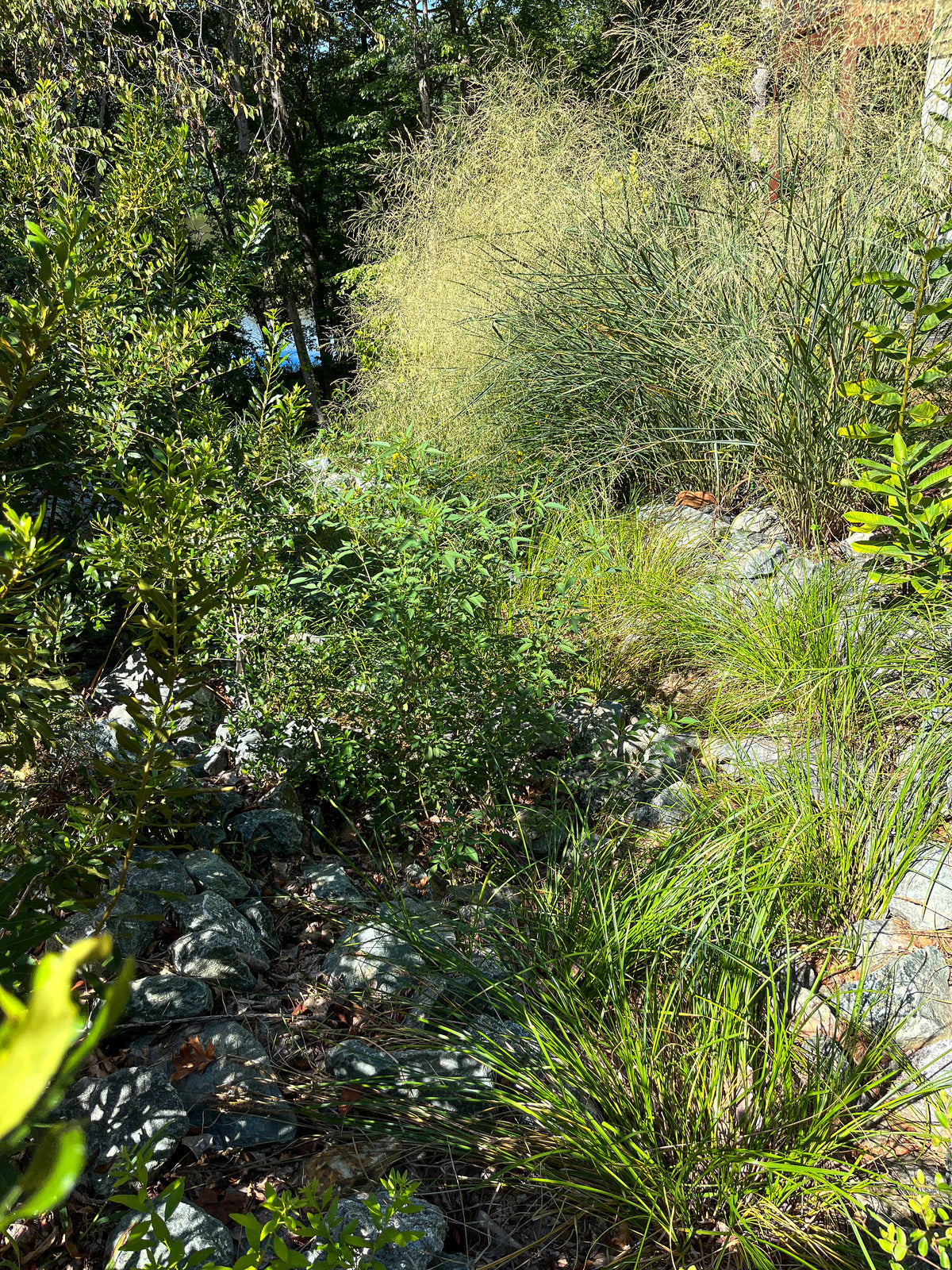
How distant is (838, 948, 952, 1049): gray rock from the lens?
1.72 meters

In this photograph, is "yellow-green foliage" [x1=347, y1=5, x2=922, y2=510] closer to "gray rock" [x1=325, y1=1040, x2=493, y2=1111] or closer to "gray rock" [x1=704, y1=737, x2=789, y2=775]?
"gray rock" [x1=704, y1=737, x2=789, y2=775]

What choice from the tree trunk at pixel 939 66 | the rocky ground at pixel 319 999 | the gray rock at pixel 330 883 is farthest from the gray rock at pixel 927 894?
the tree trunk at pixel 939 66

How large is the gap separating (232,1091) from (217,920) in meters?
0.43

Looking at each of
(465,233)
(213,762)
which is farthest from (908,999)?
(465,233)

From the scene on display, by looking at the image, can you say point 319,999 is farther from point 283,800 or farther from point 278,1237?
point 278,1237

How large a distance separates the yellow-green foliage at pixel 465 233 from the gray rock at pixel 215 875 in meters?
2.53

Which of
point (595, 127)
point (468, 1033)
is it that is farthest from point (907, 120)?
point (468, 1033)

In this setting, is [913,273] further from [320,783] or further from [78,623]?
[78,623]

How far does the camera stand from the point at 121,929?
1823 mm

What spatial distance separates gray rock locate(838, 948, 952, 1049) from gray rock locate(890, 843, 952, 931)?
0.13 meters

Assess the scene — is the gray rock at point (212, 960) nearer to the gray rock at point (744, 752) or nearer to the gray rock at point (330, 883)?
the gray rock at point (330, 883)

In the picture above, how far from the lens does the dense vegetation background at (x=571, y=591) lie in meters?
1.41

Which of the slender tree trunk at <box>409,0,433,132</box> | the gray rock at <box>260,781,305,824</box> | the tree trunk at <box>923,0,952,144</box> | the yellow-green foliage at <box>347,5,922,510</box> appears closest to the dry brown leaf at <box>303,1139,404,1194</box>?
the gray rock at <box>260,781,305,824</box>

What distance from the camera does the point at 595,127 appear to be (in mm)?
5316
